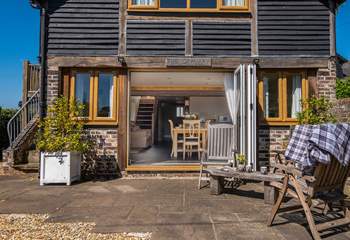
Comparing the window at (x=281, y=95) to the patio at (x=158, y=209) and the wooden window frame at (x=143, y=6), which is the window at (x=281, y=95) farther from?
the wooden window frame at (x=143, y=6)

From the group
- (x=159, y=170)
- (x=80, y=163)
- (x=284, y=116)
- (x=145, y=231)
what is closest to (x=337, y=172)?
(x=145, y=231)

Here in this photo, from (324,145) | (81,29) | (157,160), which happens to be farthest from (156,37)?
(324,145)

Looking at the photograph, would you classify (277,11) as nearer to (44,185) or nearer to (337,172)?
(337,172)

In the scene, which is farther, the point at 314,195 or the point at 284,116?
the point at 284,116

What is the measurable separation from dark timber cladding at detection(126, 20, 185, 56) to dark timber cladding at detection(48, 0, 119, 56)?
1.17 feet

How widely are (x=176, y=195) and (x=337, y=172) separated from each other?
2.32 m

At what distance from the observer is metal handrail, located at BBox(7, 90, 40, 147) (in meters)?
7.11

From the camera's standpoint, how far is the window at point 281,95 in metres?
6.10

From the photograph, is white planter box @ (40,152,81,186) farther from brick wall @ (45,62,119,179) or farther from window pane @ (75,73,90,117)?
window pane @ (75,73,90,117)

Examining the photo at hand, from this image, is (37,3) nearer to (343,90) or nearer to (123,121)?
(123,121)

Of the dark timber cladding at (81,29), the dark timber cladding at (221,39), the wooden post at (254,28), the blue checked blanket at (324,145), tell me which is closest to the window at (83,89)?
the dark timber cladding at (81,29)

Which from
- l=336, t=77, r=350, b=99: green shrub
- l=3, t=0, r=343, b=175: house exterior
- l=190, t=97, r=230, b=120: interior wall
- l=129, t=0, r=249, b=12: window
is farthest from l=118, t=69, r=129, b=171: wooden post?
l=190, t=97, r=230, b=120: interior wall

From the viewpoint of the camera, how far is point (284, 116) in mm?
6121

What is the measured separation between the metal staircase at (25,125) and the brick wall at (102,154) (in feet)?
4.34
